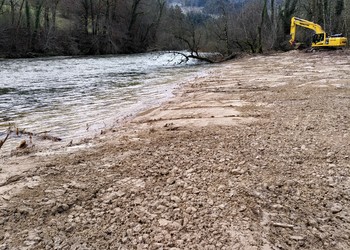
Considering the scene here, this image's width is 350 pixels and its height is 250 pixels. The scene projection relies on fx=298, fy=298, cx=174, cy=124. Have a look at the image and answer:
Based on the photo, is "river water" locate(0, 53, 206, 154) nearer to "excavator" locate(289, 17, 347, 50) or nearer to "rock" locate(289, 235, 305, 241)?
"rock" locate(289, 235, 305, 241)

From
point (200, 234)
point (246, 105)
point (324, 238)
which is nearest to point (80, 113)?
point (246, 105)

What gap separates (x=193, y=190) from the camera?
310 cm

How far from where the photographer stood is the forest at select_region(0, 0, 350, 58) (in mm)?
25969

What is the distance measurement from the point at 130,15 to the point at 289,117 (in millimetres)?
42044

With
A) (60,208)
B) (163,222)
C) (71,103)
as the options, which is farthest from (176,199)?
(71,103)

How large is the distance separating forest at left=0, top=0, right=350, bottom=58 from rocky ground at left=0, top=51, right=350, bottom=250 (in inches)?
769

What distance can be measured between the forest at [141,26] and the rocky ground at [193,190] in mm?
19535

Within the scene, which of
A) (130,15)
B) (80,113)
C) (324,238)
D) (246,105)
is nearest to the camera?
(324,238)

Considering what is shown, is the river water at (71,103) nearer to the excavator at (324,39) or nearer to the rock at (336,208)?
the rock at (336,208)

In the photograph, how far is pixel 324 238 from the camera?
7.81 feet

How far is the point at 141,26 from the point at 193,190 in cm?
4457

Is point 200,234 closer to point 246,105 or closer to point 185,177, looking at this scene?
point 185,177

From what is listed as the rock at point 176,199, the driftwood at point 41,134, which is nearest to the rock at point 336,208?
the rock at point 176,199

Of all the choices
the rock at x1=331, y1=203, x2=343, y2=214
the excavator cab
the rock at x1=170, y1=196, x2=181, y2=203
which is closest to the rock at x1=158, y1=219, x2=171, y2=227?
the rock at x1=170, y1=196, x2=181, y2=203
